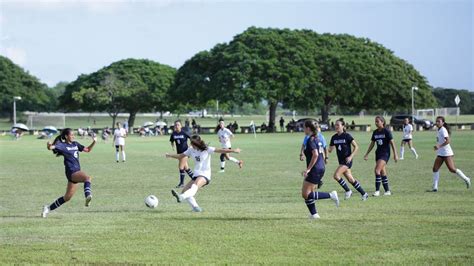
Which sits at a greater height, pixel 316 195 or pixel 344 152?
pixel 344 152

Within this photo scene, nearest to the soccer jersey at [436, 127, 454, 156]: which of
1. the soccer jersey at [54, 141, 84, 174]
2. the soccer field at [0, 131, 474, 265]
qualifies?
the soccer field at [0, 131, 474, 265]

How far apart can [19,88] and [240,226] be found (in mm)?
101305

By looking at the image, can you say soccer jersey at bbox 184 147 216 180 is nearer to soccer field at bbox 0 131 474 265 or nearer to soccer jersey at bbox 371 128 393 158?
soccer field at bbox 0 131 474 265

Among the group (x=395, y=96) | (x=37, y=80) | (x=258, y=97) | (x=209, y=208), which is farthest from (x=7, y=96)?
(x=209, y=208)

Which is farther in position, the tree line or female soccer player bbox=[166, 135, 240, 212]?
the tree line

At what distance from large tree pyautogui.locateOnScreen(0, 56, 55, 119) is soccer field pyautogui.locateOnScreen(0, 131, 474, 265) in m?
89.0

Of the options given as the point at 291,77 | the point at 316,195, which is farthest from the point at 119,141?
the point at 291,77

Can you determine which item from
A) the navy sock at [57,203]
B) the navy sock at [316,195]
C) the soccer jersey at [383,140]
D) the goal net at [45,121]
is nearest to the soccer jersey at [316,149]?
the navy sock at [316,195]

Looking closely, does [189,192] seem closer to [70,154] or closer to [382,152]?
[70,154]

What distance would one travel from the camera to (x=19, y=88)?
10688cm

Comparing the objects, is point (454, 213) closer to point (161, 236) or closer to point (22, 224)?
point (161, 236)

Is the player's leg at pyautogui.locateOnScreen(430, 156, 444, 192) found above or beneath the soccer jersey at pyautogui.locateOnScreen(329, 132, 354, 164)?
beneath

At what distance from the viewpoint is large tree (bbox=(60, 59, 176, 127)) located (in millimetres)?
93312

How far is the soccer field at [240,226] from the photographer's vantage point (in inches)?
378
